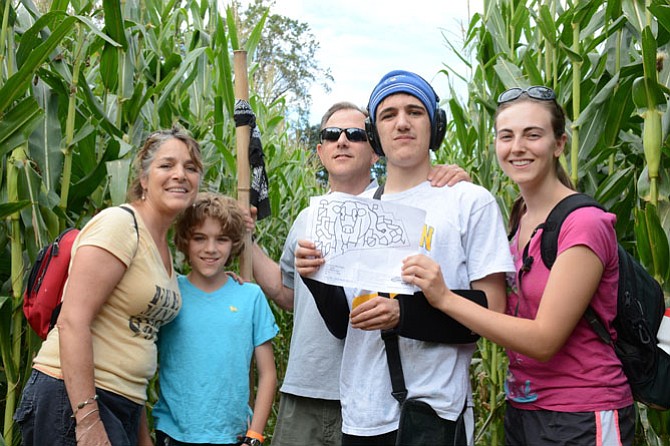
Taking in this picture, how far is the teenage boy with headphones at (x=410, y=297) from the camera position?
174cm

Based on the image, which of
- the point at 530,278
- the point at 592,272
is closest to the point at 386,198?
the point at 530,278

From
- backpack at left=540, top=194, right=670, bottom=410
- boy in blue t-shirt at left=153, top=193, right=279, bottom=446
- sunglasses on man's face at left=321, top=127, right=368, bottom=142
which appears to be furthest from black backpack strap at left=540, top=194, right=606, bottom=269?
boy in blue t-shirt at left=153, top=193, right=279, bottom=446

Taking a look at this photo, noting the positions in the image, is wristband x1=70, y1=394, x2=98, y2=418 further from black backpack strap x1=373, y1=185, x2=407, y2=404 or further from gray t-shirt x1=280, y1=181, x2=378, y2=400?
black backpack strap x1=373, y1=185, x2=407, y2=404

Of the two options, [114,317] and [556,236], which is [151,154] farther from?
[556,236]

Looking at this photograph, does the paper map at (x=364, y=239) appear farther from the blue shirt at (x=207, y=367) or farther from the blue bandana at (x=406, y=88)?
the blue shirt at (x=207, y=367)

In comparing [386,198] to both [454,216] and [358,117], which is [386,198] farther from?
[358,117]

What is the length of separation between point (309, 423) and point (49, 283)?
1.07 meters

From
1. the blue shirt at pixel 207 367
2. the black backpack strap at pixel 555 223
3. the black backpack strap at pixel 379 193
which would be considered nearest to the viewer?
the black backpack strap at pixel 555 223

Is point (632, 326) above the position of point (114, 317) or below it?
above

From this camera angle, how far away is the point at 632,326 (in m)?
1.76

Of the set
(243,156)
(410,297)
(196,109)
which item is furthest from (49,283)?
(196,109)

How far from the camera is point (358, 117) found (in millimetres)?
2646

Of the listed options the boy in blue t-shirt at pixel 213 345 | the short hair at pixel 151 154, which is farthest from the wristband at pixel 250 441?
the short hair at pixel 151 154

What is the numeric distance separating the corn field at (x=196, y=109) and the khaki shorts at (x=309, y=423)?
1.07m
